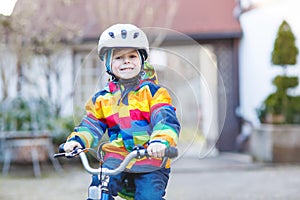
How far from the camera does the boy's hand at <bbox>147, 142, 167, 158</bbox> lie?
269 cm

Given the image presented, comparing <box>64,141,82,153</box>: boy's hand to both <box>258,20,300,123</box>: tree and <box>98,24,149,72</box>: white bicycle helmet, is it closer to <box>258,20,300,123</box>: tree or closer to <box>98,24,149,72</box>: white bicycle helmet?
<box>98,24,149,72</box>: white bicycle helmet

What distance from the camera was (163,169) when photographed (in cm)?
309

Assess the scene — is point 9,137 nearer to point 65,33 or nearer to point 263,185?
point 65,33

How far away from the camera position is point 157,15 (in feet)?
37.8

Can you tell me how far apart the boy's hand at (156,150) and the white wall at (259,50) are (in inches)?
315

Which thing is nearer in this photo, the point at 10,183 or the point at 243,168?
the point at 10,183

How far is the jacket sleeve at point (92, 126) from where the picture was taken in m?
3.04

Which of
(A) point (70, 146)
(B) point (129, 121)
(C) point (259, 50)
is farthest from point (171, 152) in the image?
(C) point (259, 50)

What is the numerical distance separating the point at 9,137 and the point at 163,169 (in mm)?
6356

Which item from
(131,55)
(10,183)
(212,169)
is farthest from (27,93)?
(131,55)

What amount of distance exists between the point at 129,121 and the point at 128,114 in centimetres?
3

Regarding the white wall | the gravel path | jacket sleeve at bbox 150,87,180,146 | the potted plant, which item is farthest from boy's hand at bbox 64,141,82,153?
the white wall

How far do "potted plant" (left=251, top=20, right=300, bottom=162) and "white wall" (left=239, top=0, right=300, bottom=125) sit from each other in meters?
0.90

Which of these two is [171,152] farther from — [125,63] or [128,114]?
[125,63]
